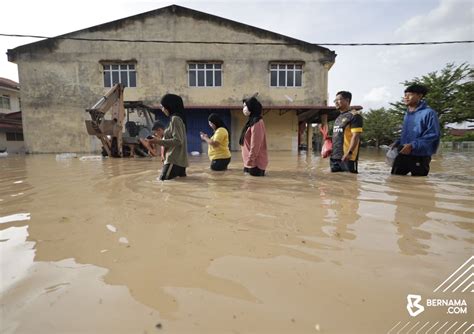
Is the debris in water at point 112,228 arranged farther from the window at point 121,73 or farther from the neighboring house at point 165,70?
the window at point 121,73

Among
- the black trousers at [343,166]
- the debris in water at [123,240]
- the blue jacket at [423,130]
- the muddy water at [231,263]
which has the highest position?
the blue jacket at [423,130]

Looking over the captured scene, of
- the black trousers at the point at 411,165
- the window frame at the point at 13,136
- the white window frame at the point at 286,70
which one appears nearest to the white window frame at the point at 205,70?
the white window frame at the point at 286,70

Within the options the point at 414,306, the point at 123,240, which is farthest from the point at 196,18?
the point at 414,306

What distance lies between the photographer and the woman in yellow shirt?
4910mm

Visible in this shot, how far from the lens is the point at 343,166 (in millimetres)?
4852

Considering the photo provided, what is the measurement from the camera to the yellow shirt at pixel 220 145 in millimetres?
4914

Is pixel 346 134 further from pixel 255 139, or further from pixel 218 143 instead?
pixel 218 143

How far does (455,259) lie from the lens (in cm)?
153

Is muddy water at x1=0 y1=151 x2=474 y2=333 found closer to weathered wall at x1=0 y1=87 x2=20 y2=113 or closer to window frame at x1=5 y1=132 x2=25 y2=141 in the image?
window frame at x1=5 y1=132 x2=25 y2=141

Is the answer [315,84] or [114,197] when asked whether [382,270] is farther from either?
[315,84]

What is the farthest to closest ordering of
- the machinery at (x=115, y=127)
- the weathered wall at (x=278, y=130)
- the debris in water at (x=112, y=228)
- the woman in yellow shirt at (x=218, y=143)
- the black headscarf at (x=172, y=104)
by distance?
the weathered wall at (x=278, y=130)
the machinery at (x=115, y=127)
the woman in yellow shirt at (x=218, y=143)
the black headscarf at (x=172, y=104)
the debris in water at (x=112, y=228)

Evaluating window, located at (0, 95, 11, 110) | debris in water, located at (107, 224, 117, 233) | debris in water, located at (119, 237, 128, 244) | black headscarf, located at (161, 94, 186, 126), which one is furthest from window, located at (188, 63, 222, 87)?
window, located at (0, 95, 11, 110)

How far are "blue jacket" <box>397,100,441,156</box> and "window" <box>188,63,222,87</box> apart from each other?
11992 mm

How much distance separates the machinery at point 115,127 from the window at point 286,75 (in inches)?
305
